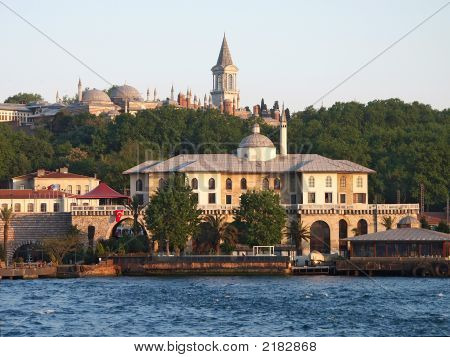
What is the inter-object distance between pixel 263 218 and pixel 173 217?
6307 mm

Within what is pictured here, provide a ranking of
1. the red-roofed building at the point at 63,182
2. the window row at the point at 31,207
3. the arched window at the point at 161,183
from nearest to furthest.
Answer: the arched window at the point at 161,183
the window row at the point at 31,207
the red-roofed building at the point at 63,182

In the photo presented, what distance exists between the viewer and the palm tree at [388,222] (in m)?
111

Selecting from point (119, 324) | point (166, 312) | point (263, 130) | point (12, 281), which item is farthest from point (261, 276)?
point (263, 130)

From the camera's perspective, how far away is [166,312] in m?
74.7

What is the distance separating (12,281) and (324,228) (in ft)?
85.2

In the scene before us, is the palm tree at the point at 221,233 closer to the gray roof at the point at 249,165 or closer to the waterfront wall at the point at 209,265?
the waterfront wall at the point at 209,265

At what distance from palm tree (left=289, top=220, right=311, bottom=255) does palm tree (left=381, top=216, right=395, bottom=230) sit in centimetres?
577

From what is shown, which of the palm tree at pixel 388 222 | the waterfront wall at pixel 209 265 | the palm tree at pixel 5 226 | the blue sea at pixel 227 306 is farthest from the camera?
Result: the palm tree at pixel 388 222

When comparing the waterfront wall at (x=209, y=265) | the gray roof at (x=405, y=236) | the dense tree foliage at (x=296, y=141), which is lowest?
the waterfront wall at (x=209, y=265)

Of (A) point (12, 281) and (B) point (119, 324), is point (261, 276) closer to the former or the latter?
(A) point (12, 281)

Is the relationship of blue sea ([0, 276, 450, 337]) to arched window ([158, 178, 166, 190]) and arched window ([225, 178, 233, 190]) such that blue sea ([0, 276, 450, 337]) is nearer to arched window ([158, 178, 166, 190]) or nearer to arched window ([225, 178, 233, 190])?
arched window ([158, 178, 166, 190])

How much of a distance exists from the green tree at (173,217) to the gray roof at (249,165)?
818cm

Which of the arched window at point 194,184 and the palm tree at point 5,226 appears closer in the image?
the palm tree at point 5,226

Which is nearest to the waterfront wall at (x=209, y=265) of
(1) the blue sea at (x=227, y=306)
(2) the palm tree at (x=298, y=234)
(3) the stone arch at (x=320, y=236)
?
(1) the blue sea at (x=227, y=306)
